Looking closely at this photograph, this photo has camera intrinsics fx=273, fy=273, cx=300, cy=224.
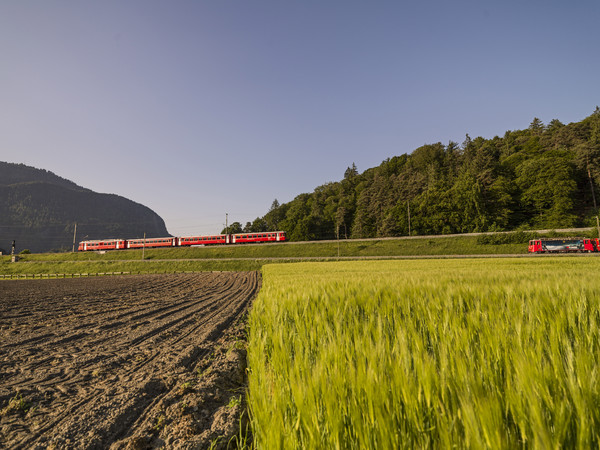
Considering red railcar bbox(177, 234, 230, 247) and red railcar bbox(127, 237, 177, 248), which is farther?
red railcar bbox(127, 237, 177, 248)

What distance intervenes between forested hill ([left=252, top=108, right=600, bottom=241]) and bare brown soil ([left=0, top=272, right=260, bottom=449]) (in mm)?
63847

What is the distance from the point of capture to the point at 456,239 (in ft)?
162

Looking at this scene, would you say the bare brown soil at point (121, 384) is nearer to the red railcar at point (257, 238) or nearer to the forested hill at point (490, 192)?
the red railcar at point (257, 238)

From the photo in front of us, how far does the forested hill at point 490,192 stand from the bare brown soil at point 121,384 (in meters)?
63.8

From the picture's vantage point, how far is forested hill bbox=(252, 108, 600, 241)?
58.9 metres

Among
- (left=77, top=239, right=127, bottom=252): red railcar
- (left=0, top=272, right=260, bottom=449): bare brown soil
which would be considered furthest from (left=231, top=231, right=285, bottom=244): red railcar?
(left=0, top=272, right=260, bottom=449): bare brown soil

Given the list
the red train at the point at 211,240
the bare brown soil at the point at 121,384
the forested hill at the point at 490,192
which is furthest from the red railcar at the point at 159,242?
the bare brown soil at the point at 121,384

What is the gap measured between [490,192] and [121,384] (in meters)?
78.4

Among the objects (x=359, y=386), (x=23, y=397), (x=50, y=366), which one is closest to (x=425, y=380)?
(x=359, y=386)

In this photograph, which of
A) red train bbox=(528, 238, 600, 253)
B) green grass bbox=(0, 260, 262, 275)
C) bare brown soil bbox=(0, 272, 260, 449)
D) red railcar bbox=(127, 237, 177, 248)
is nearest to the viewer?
bare brown soil bbox=(0, 272, 260, 449)

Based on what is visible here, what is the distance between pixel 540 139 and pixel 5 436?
389 feet

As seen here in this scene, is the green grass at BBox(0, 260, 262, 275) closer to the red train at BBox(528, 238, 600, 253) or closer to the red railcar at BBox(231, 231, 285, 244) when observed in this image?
the red railcar at BBox(231, 231, 285, 244)

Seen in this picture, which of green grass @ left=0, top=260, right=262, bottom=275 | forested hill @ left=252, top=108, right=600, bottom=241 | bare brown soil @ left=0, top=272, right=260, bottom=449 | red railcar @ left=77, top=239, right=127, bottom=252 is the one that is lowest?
green grass @ left=0, top=260, right=262, bottom=275

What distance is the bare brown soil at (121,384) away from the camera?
2906 mm
